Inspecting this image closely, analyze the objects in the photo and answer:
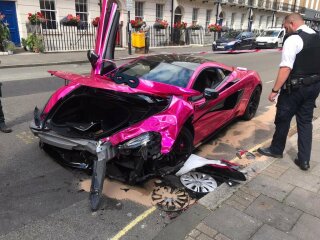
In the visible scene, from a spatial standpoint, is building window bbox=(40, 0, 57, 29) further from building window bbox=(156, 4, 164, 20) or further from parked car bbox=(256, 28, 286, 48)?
parked car bbox=(256, 28, 286, 48)

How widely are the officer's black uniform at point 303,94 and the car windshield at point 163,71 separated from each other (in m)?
1.33

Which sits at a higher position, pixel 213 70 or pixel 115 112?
pixel 213 70

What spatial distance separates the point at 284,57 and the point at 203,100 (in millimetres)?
1156

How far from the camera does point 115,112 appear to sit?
13.3 feet

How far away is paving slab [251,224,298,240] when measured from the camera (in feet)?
A: 9.30

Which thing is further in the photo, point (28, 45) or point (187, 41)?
point (187, 41)

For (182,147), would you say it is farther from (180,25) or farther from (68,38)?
(180,25)

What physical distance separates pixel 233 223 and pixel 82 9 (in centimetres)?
→ 1898

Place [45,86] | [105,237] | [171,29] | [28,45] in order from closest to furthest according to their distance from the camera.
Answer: [105,237]
[45,86]
[28,45]
[171,29]

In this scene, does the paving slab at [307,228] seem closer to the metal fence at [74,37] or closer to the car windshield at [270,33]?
the metal fence at [74,37]

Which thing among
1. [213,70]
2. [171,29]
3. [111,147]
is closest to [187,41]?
[171,29]

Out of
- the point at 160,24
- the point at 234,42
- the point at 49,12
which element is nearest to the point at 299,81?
the point at 49,12

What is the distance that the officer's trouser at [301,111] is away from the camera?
13.0 ft

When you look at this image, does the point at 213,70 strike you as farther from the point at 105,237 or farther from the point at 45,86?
the point at 45,86
